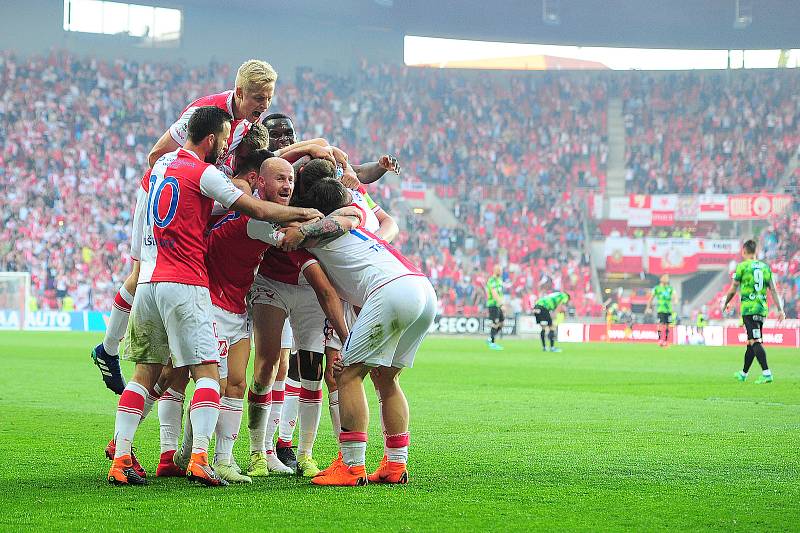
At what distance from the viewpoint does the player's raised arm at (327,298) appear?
5762 mm

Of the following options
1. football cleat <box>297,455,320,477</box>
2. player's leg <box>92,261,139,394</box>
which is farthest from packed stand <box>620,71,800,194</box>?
football cleat <box>297,455,320,477</box>

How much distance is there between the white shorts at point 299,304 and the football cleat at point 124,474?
129 cm

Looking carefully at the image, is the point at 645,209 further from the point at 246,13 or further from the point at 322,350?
the point at 322,350

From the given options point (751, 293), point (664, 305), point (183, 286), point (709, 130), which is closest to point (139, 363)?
point (183, 286)

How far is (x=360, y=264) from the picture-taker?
5.79 m

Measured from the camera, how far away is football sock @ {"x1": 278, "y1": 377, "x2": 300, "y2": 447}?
669cm

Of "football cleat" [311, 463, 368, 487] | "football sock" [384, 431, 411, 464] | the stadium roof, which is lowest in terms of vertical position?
"football cleat" [311, 463, 368, 487]

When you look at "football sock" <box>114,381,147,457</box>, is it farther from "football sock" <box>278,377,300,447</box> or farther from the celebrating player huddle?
"football sock" <box>278,377,300,447</box>

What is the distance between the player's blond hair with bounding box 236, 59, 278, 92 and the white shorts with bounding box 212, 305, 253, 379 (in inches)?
54.8

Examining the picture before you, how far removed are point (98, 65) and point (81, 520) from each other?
1669 inches

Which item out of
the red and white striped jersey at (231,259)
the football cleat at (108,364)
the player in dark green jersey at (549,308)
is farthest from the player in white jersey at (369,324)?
the player in dark green jersey at (549,308)

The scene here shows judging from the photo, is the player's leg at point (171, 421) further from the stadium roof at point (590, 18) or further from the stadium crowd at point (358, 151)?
the stadium roof at point (590, 18)

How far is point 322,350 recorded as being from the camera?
6379 mm

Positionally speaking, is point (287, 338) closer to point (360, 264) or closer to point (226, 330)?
point (226, 330)
